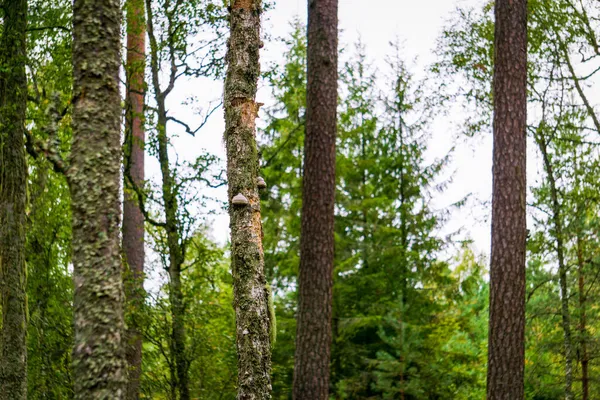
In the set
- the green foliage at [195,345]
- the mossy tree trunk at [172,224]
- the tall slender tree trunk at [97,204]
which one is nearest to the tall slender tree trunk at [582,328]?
the green foliage at [195,345]

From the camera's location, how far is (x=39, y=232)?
1334 cm

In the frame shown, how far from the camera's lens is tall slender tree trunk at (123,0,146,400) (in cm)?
1167

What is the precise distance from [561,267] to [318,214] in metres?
8.48

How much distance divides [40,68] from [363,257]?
29.0 ft

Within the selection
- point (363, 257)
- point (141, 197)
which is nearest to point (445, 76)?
point (363, 257)

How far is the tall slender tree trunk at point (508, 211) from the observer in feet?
30.8

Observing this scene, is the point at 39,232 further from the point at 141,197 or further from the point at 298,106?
the point at 298,106

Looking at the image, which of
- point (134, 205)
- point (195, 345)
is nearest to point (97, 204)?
point (195, 345)

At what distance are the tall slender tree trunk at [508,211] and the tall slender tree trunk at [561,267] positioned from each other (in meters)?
7.08

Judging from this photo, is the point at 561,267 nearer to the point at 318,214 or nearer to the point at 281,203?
the point at 281,203

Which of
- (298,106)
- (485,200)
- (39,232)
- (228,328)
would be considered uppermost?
(298,106)

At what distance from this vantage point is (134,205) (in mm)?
14188

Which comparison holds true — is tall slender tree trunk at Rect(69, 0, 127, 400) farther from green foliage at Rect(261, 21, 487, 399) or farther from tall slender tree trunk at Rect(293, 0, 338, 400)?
green foliage at Rect(261, 21, 487, 399)

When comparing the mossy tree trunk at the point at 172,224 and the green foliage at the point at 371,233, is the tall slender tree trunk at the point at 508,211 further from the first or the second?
the green foliage at the point at 371,233
